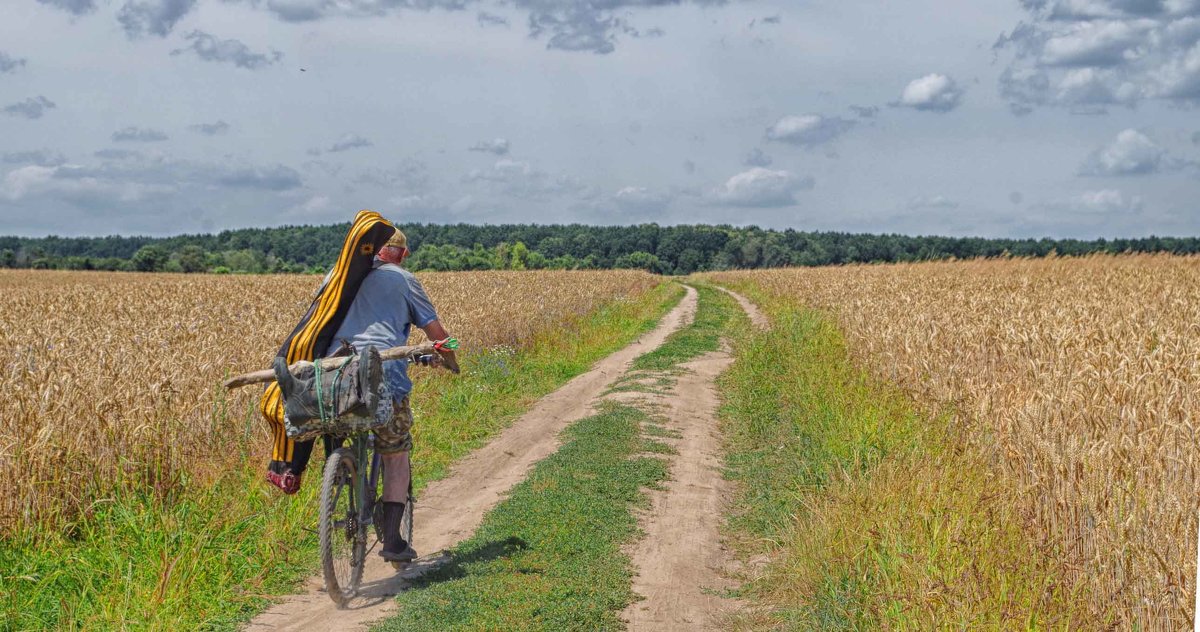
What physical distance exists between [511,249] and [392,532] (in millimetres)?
120935

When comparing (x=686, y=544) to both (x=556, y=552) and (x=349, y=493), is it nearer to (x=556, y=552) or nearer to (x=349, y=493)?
(x=556, y=552)

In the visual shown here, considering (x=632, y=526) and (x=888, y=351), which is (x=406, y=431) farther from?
(x=888, y=351)

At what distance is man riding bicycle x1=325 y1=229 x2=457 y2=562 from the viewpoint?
22.8 feet

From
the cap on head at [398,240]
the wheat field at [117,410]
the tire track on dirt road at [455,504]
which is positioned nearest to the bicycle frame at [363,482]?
the tire track on dirt road at [455,504]

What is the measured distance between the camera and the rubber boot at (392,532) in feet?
24.5

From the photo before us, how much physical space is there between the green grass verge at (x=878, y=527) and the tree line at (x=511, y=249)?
77.0 meters

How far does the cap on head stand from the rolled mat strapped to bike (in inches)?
2.0

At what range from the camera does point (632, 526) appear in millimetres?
8898

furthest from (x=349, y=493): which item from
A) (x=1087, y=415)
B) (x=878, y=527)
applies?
(x=1087, y=415)

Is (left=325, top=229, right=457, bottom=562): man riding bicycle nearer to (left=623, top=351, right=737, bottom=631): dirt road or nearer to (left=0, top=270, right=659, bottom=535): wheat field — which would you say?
(left=623, top=351, right=737, bottom=631): dirt road

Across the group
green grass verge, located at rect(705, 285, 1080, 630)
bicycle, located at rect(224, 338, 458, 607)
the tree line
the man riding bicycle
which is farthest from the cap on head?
the tree line

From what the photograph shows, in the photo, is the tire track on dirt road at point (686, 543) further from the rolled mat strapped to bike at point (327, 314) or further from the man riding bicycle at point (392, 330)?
the rolled mat strapped to bike at point (327, 314)

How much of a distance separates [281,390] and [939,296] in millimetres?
20528

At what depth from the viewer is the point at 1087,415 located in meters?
7.31
